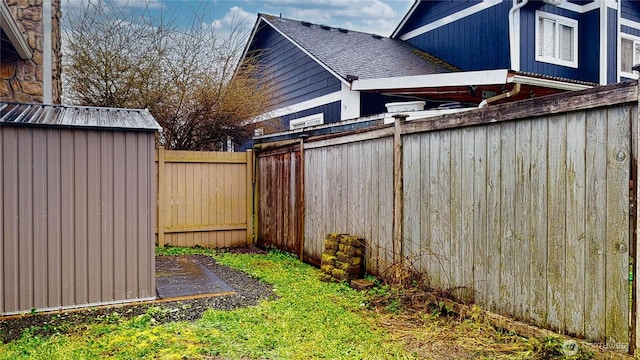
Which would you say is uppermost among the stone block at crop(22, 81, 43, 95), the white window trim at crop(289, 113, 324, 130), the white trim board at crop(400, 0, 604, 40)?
the white trim board at crop(400, 0, 604, 40)

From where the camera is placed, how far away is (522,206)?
3.35 m

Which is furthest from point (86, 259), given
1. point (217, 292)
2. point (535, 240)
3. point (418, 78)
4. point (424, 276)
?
point (418, 78)

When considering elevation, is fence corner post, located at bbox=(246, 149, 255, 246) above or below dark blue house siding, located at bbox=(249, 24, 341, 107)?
below

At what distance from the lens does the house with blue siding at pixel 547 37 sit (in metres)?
9.66

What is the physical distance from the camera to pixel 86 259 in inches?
175

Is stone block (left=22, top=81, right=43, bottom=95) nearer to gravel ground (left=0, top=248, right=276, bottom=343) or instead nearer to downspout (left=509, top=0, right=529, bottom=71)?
gravel ground (left=0, top=248, right=276, bottom=343)

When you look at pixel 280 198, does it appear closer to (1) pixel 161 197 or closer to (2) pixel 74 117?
(1) pixel 161 197

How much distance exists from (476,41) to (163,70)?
705 cm

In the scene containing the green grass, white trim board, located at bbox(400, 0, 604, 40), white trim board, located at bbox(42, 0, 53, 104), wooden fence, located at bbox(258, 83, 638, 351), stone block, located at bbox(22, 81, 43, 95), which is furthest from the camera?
white trim board, located at bbox(400, 0, 604, 40)

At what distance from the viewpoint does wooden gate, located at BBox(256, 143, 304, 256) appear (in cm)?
679

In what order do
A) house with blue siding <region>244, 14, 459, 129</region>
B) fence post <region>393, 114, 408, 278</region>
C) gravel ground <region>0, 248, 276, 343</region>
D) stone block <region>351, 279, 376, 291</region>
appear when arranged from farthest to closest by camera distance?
1. house with blue siding <region>244, 14, 459, 129</region>
2. stone block <region>351, 279, 376, 291</region>
3. fence post <region>393, 114, 408, 278</region>
4. gravel ground <region>0, 248, 276, 343</region>

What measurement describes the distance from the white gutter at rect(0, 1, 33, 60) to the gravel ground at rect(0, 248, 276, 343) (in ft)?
10.1

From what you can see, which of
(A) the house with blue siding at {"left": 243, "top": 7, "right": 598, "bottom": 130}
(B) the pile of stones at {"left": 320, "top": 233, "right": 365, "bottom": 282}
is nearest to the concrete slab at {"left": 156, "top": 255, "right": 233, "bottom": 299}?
(B) the pile of stones at {"left": 320, "top": 233, "right": 365, "bottom": 282}

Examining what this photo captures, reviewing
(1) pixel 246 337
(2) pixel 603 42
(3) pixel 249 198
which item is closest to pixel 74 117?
(1) pixel 246 337
